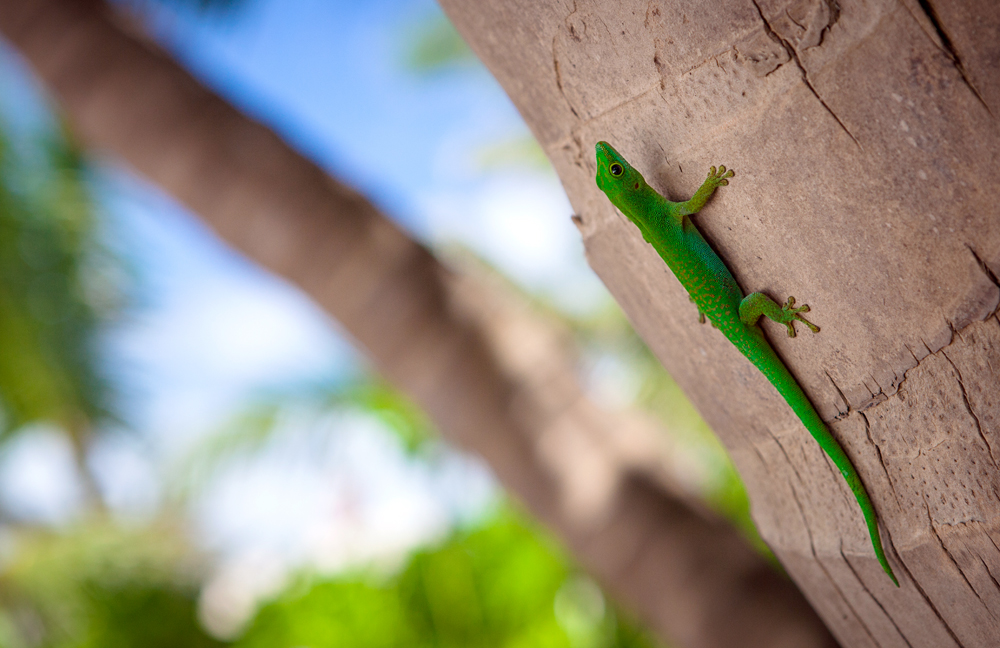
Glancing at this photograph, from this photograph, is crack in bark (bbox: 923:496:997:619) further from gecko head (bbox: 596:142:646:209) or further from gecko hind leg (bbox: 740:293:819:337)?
gecko head (bbox: 596:142:646:209)

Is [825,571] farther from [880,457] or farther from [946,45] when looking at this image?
[946,45]

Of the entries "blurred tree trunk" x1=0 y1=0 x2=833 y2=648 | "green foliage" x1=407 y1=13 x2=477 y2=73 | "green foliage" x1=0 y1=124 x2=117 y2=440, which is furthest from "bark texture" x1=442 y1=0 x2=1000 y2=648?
"green foliage" x1=0 y1=124 x2=117 y2=440

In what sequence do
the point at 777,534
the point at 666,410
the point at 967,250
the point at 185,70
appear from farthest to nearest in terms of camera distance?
the point at 666,410 → the point at 185,70 → the point at 777,534 → the point at 967,250

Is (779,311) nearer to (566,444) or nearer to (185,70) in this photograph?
(566,444)

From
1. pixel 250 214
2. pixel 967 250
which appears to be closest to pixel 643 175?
pixel 967 250

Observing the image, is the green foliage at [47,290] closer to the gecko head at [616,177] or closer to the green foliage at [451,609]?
the green foliage at [451,609]

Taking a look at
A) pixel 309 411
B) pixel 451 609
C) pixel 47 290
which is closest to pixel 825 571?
pixel 451 609

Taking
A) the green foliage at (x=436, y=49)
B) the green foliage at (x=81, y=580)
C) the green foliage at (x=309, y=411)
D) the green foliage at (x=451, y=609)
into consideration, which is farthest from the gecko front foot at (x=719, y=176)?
the green foliage at (x=436, y=49)
